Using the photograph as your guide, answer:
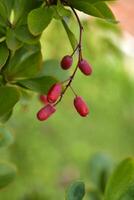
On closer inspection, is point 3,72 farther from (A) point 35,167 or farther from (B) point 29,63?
(A) point 35,167

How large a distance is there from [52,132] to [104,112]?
1.38 feet

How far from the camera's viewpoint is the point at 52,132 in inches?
111

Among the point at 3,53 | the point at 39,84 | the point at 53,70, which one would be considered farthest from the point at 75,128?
the point at 3,53

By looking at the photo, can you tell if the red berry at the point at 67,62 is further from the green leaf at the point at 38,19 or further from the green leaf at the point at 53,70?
the green leaf at the point at 53,70

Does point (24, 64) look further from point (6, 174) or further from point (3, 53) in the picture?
point (6, 174)

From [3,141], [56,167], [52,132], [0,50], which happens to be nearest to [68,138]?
[52,132]

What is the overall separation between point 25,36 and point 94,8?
0.09 metres

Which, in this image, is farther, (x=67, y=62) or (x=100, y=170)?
(x=100, y=170)

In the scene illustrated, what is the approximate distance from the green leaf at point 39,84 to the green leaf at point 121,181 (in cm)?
15

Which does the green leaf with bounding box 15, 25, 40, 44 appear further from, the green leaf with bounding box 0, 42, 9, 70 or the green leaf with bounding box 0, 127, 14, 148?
the green leaf with bounding box 0, 127, 14, 148

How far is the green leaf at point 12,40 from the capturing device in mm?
759

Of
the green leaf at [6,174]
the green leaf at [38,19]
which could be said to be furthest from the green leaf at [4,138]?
the green leaf at [38,19]

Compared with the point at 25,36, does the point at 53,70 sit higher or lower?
lower

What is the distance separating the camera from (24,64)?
0.86 meters
